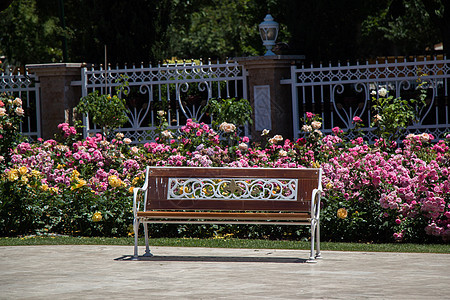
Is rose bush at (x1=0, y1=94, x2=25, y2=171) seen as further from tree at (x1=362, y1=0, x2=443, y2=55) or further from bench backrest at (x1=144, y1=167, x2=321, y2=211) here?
tree at (x1=362, y1=0, x2=443, y2=55)

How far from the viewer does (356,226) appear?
25.2 ft

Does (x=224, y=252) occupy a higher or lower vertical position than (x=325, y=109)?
lower

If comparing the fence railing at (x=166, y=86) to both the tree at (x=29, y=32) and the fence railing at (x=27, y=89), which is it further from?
the tree at (x=29, y=32)

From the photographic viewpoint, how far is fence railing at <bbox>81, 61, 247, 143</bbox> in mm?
11922

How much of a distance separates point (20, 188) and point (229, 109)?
128 inches

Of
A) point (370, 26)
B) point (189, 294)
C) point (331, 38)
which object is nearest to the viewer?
point (189, 294)

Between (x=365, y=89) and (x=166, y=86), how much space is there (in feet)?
11.5

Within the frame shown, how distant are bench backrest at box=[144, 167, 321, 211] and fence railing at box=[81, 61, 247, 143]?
4778 millimetres

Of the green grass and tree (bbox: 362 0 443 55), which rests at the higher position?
tree (bbox: 362 0 443 55)

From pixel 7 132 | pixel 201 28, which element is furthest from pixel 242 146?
pixel 201 28

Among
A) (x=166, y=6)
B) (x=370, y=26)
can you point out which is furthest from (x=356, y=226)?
(x=370, y=26)

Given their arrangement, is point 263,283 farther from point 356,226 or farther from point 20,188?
point 20,188

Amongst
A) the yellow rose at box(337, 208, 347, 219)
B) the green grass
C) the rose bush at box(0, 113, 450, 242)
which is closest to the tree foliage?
the rose bush at box(0, 113, 450, 242)

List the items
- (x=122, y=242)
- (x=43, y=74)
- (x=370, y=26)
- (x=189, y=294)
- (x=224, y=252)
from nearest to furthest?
(x=189, y=294) → (x=224, y=252) → (x=122, y=242) → (x=43, y=74) → (x=370, y=26)
